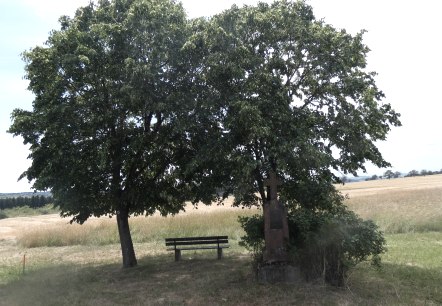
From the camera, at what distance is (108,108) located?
1236 centimetres

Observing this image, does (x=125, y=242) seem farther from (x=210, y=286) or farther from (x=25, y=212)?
(x=25, y=212)

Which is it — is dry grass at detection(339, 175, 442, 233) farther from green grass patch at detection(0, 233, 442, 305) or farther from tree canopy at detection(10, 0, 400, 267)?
tree canopy at detection(10, 0, 400, 267)

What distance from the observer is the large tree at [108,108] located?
11328 mm

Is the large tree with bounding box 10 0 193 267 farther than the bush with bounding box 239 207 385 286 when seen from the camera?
Yes

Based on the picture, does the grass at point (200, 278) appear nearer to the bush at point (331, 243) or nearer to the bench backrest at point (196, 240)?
the bush at point (331, 243)

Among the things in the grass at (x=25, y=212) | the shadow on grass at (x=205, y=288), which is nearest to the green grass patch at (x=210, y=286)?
the shadow on grass at (x=205, y=288)

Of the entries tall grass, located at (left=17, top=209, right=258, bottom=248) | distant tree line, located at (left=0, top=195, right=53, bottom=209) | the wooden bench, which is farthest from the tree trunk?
distant tree line, located at (left=0, top=195, right=53, bottom=209)

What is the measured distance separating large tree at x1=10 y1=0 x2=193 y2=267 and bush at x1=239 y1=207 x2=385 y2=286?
3888 mm

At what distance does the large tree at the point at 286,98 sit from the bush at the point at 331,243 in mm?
1018

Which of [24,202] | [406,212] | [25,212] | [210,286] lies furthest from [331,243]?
[24,202]

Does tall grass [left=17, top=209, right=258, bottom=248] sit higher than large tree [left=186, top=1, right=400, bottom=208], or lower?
lower

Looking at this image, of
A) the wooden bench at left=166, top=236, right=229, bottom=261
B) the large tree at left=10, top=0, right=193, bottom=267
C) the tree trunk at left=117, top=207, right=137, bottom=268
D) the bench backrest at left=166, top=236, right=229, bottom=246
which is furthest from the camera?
the bench backrest at left=166, top=236, right=229, bottom=246

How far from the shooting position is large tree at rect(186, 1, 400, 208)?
10055 millimetres

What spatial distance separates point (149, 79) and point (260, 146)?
3285mm
